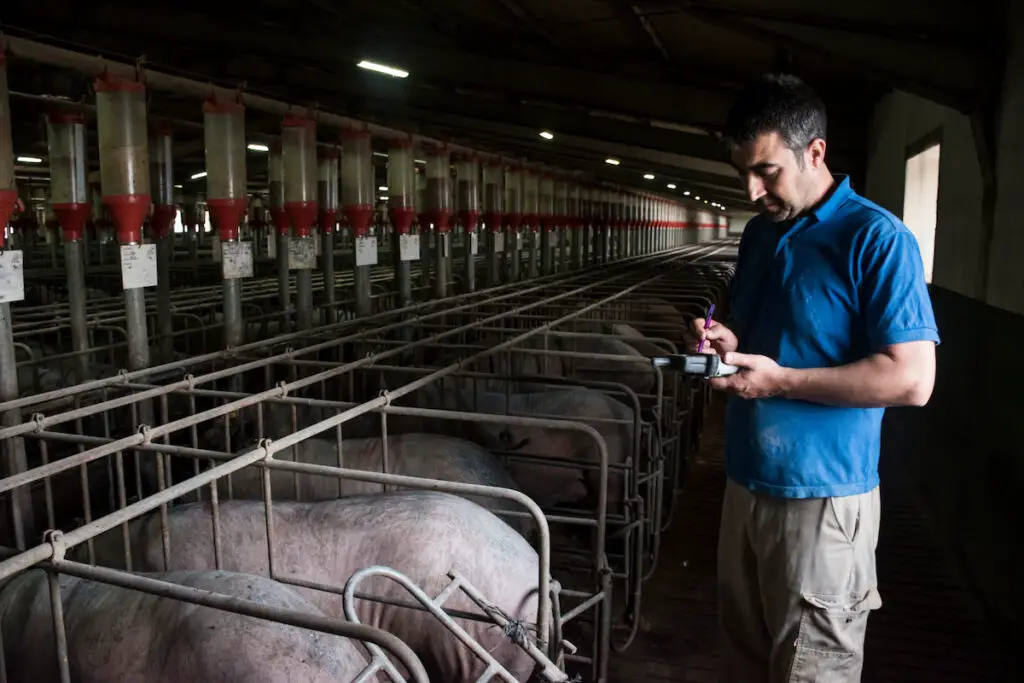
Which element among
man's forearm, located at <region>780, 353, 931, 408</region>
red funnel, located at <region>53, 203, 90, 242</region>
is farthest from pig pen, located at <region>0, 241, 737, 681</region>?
red funnel, located at <region>53, 203, 90, 242</region>

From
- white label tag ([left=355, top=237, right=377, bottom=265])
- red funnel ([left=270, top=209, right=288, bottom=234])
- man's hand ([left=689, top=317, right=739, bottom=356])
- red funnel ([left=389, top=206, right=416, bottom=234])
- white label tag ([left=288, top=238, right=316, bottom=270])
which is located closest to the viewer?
man's hand ([left=689, top=317, right=739, bottom=356])

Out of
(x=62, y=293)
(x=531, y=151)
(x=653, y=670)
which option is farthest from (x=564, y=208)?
(x=653, y=670)

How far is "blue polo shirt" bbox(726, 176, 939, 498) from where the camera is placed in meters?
2.19

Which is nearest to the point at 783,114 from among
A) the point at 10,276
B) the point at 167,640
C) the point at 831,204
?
the point at 831,204

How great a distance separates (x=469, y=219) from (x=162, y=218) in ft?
15.2

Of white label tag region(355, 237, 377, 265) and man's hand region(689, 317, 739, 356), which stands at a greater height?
white label tag region(355, 237, 377, 265)

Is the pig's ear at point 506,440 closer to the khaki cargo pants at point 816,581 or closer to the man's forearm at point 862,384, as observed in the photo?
the khaki cargo pants at point 816,581

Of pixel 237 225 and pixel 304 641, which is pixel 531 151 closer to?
pixel 237 225

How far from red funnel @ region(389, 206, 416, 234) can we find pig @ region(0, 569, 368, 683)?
562 centimetres

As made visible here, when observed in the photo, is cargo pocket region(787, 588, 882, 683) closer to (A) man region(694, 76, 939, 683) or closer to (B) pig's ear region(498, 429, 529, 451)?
(A) man region(694, 76, 939, 683)

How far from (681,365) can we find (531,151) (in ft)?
44.4

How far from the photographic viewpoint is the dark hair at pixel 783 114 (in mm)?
2219

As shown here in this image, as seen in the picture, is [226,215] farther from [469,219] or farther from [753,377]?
[469,219]

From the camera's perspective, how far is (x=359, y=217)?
285 inches
